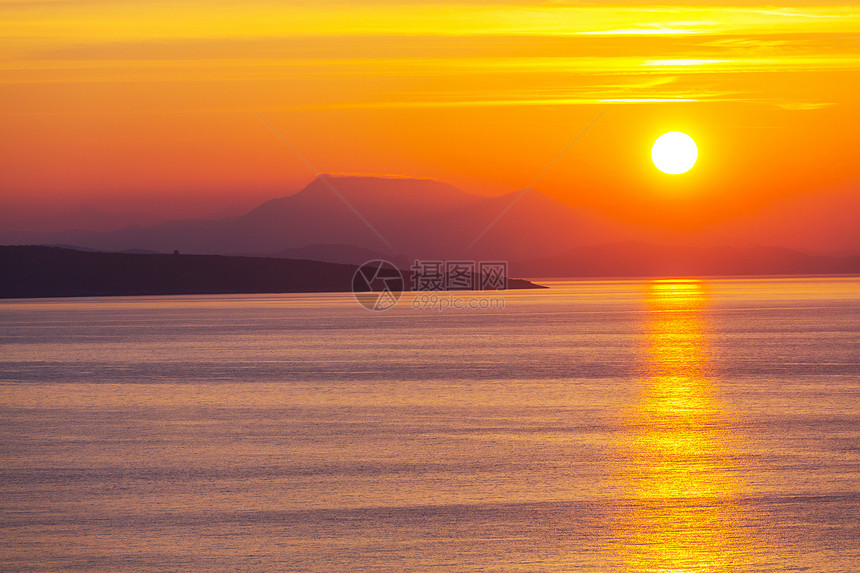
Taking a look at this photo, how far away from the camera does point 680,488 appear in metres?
11.8

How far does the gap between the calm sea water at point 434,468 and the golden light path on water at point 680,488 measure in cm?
4

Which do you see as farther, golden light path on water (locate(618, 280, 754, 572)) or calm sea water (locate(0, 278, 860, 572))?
calm sea water (locate(0, 278, 860, 572))

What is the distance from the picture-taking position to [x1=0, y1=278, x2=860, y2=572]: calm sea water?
945 centimetres

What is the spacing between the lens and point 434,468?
13141 millimetres

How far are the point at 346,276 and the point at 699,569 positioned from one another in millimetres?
186786

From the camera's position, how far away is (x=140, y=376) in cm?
2795

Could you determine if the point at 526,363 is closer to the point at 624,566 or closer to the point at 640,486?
the point at 640,486

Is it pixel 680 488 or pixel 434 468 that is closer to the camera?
pixel 680 488

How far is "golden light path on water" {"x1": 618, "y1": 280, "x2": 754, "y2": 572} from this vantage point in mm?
9195

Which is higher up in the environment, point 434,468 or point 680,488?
point 434,468

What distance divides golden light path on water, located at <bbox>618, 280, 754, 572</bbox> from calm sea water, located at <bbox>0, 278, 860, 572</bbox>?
0.04m

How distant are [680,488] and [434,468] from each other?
3133mm

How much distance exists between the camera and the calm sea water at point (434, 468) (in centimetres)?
945

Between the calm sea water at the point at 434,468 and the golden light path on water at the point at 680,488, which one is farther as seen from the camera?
the calm sea water at the point at 434,468
